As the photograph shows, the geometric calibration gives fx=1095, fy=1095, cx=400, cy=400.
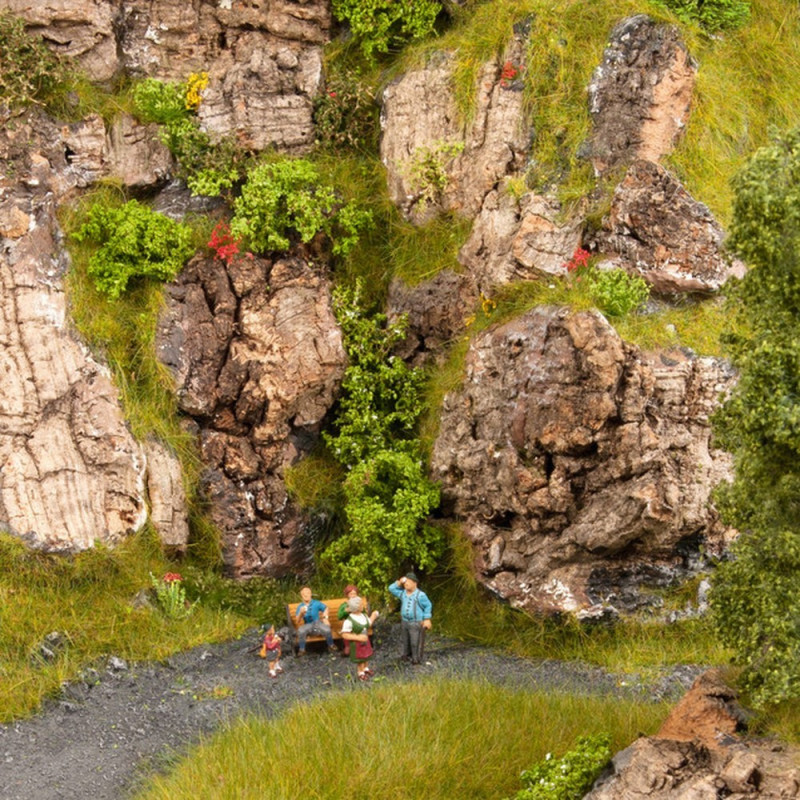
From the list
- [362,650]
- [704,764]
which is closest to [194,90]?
[362,650]

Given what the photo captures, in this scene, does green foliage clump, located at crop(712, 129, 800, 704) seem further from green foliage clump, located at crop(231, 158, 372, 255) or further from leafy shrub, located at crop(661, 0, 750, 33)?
leafy shrub, located at crop(661, 0, 750, 33)

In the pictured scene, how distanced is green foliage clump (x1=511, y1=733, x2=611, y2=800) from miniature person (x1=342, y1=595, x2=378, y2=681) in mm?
3313

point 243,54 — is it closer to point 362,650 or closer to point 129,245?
point 129,245

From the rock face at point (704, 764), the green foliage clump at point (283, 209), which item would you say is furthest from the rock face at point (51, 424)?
the rock face at point (704, 764)

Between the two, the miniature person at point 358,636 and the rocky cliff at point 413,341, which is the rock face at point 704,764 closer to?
the rocky cliff at point 413,341

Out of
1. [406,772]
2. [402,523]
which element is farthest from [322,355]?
[406,772]

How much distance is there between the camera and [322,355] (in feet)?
49.0

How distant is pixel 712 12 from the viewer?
1575 centimetres

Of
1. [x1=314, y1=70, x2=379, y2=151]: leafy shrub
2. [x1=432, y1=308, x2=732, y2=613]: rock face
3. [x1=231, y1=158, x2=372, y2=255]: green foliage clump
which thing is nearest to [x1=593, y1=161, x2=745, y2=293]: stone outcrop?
[x1=432, y1=308, x2=732, y2=613]: rock face

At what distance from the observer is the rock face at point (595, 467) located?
42.9ft

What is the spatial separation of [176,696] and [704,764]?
6.16 meters

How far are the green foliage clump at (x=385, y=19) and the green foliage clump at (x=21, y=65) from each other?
13.9 ft

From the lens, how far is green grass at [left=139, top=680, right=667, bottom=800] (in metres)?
10.1

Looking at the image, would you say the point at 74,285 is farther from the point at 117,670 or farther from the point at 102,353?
the point at 117,670
